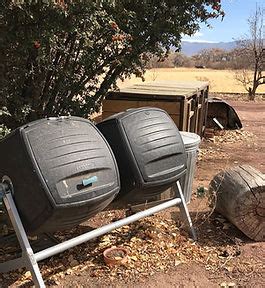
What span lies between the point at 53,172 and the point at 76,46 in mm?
2887

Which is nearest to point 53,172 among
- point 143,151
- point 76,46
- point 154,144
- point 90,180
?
point 90,180

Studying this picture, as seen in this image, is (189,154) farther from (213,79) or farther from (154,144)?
(213,79)

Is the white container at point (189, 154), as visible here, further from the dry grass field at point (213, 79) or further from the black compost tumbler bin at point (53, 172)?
the dry grass field at point (213, 79)

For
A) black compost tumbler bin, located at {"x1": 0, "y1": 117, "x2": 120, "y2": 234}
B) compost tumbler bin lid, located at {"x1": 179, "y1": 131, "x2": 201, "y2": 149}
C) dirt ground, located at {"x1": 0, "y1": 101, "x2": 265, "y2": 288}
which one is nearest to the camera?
black compost tumbler bin, located at {"x1": 0, "y1": 117, "x2": 120, "y2": 234}

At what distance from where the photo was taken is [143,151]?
363cm

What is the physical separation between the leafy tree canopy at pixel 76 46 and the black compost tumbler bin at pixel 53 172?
1.22 m

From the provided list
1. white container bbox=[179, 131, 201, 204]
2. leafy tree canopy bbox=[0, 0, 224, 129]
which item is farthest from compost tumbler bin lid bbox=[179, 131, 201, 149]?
leafy tree canopy bbox=[0, 0, 224, 129]

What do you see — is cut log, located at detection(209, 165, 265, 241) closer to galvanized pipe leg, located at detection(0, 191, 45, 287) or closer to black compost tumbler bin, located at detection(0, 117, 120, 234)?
black compost tumbler bin, located at detection(0, 117, 120, 234)

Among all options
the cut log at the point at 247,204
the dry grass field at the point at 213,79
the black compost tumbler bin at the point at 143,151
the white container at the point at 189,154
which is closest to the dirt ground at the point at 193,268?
the cut log at the point at 247,204

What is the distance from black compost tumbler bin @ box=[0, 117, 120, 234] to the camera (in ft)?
9.68

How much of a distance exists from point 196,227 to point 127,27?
2.76 m

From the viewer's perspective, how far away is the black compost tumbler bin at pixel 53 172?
9.68ft

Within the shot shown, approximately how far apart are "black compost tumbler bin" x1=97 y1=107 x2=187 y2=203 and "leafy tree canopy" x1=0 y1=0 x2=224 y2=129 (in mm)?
1142

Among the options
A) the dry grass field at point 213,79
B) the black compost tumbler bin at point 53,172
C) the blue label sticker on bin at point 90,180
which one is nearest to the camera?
the black compost tumbler bin at point 53,172
